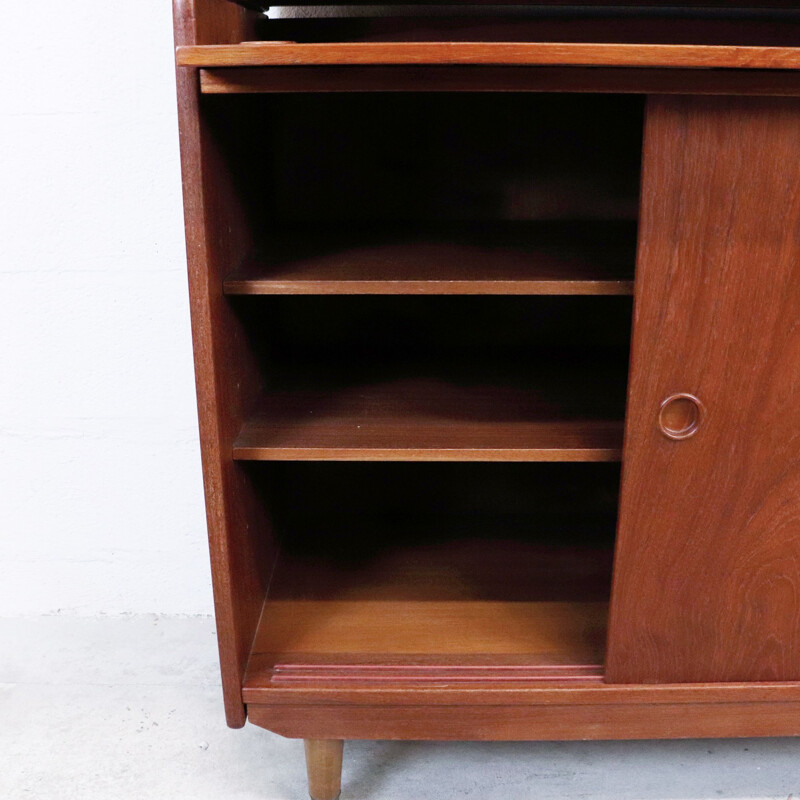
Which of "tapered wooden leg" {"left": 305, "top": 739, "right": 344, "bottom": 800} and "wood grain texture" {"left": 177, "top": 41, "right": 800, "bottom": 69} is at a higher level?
"wood grain texture" {"left": 177, "top": 41, "right": 800, "bottom": 69}

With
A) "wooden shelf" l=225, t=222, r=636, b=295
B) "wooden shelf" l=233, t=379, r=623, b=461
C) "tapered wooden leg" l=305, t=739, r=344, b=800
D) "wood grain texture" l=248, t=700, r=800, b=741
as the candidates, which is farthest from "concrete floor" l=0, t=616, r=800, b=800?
"wooden shelf" l=225, t=222, r=636, b=295

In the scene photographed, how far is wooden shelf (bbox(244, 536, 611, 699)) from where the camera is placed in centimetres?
99

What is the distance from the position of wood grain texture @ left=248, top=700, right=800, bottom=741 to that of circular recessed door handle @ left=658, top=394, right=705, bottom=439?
33 cm

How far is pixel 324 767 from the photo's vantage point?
40.5 inches

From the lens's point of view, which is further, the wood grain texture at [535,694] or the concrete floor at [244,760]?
the concrete floor at [244,760]

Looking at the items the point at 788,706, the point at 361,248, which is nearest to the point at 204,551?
the point at 361,248

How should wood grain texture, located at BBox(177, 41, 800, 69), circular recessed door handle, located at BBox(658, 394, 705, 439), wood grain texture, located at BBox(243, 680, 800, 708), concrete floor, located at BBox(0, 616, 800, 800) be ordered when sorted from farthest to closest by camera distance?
concrete floor, located at BBox(0, 616, 800, 800) → wood grain texture, located at BBox(243, 680, 800, 708) → circular recessed door handle, located at BBox(658, 394, 705, 439) → wood grain texture, located at BBox(177, 41, 800, 69)

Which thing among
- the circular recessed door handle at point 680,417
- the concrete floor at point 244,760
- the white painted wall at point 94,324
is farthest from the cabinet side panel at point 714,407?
the white painted wall at point 94,324

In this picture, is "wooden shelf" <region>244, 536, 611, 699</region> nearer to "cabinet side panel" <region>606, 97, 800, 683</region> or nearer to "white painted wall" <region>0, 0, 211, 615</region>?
"cabinet side panel" <region>606, 97, 800, 683</region>

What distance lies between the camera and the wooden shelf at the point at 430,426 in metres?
0.92

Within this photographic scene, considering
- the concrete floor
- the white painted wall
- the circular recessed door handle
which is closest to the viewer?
the circular recessed door handle

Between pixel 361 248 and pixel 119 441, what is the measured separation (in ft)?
1.94

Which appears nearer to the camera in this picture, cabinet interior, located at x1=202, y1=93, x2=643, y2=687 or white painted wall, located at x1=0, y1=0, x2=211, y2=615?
cabinet interior, located at x1=202, y1=93, x2=643, y2=687

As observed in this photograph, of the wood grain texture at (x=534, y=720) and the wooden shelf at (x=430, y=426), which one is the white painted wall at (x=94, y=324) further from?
the wood grain texture at (x=534, y=720)
